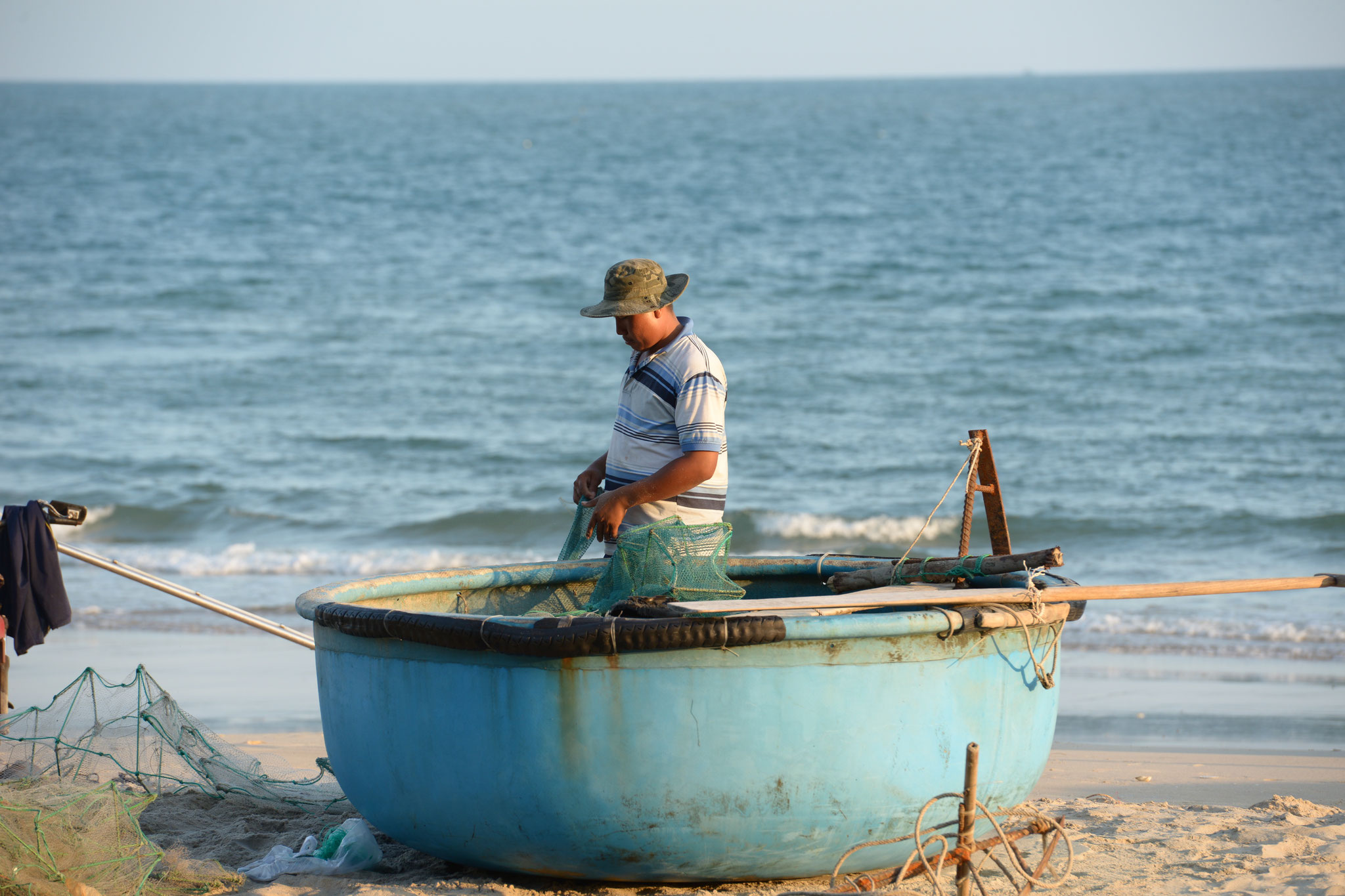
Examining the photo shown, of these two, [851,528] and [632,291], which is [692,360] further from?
[851,528]

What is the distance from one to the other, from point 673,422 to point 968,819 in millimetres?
1569

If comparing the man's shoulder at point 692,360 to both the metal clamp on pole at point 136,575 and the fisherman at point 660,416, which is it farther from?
the metal clamp on pole at point 136,575

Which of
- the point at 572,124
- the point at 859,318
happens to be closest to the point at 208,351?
the point at 859,318

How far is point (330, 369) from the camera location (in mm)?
20344

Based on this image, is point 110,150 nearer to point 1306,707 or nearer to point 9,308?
point 9,308

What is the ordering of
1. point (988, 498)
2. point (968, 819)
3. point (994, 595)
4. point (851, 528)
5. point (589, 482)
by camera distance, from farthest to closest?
point (851, 528), point (589, 482), point (988, 498), point (994, 595), point (968, 819)

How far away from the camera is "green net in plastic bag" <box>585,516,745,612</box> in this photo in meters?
4.13

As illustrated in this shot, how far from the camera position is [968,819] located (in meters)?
3.30

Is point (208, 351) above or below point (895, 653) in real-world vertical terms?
above

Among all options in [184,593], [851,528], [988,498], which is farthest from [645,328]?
[851,528]

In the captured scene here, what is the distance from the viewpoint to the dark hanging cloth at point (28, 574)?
481 cm

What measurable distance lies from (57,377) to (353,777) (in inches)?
707

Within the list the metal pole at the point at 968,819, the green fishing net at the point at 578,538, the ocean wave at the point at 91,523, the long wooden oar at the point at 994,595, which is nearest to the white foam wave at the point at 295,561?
the ocean wave at the point at 91,523

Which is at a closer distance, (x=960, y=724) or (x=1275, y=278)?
(x=960, y=724)
